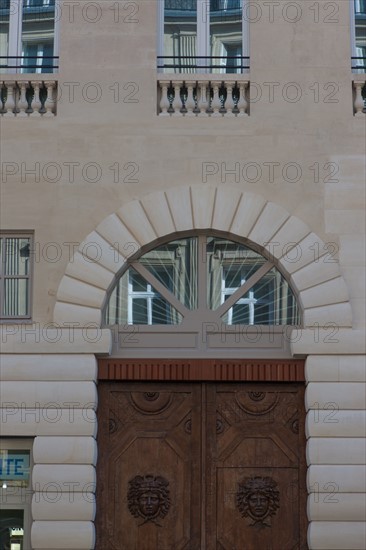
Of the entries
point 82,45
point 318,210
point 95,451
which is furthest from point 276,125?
point 95,451

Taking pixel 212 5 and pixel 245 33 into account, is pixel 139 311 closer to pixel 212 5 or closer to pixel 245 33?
pixel 245 33

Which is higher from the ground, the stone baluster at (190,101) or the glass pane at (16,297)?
the stone baluster at (190,101)

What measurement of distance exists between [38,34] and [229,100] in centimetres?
299

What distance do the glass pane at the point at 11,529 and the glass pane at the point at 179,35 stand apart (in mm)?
6629

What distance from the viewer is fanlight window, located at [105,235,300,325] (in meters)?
18.9

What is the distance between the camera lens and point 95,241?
18.8 m

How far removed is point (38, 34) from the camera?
19.9 metres

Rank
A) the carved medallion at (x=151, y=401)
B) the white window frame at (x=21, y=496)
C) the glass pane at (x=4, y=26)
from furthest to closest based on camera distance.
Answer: the glass pane at (x=4, y=26) → the carved medallion at (x=151, y=401) → the white window frame at (x=21, y=496)

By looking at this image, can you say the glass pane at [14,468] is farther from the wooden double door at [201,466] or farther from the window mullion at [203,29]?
the window mullion at [203,29]

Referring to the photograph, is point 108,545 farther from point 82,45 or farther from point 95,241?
point 82,45

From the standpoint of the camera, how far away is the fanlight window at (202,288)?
18.9m

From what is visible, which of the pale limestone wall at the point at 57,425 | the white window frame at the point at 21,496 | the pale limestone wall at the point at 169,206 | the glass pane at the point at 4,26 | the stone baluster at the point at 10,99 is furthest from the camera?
the glass pane at the point at 4,26

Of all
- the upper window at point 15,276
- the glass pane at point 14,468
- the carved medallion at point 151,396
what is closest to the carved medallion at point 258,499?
the carved medallion at point 151,396

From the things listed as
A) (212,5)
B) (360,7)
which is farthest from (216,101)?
(360,7)
